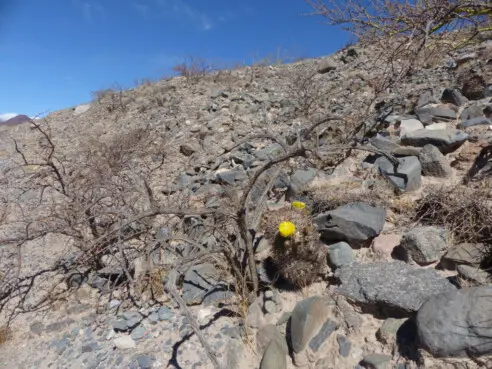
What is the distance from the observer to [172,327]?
2.99 m

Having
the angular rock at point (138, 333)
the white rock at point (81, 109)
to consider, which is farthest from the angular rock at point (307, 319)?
the white rock at point (81, 109)

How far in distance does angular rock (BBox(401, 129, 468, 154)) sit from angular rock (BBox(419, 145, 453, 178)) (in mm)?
201

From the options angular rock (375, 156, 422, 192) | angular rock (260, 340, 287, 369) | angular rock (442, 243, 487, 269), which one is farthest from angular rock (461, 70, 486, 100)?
angular rock (260, 340, 287, 369)

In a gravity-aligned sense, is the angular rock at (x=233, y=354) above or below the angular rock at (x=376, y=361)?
below

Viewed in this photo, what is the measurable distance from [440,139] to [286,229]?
2576 millimetres

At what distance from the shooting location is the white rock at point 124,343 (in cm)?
289

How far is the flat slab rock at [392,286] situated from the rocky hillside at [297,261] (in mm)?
→ 12

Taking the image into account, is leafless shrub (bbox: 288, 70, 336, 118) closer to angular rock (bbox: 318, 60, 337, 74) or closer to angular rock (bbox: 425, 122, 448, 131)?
angular rock (bbox: 318, 60, 337, 74)

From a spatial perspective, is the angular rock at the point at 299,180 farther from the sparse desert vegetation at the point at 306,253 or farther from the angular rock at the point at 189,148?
the angular rock at the point at 189,148

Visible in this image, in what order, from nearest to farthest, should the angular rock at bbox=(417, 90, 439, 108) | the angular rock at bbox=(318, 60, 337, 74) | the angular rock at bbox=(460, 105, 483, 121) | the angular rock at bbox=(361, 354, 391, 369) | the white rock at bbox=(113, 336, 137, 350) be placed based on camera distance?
the angular rock at bbox=(361, 354, 391, 369) → the white rock at bbox=(113, 336, 137, 350) → the angular rock at bbox=(460, 105, 483, 121) → the angular rock at bbox=(417, 90, 439, 108) → the angular rock at bbox=(318, 60, 337, 74)

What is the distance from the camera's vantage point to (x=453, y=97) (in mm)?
5039

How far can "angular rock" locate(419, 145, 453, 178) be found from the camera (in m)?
3.68

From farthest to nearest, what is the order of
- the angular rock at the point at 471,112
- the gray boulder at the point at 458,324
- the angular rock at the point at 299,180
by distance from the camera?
the angular rock at the point at 471,112, the angular rock at the point at 299,180, the gray boulder at the point at 458,324

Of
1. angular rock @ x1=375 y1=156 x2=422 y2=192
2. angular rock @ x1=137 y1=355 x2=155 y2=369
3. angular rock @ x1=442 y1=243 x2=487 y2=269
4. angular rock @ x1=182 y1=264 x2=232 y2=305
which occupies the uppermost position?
angular rock @ x1=375 y1=156 x2=422 y2=192
